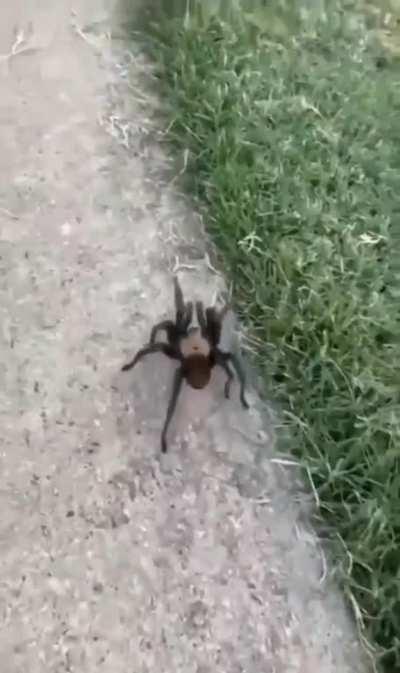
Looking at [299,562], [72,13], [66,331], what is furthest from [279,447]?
[72,13]

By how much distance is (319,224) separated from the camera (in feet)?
6.83

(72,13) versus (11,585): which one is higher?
(72,13)

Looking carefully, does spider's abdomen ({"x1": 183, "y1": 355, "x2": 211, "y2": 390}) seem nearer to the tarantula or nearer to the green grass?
the tarantula

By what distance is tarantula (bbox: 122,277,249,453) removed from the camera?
1826 mm

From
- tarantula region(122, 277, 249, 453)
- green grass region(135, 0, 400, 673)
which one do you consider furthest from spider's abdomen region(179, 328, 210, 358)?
green grass region(135, 0, 400, 673)

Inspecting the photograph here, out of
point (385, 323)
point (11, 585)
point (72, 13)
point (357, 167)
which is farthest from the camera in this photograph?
point (72, 13)

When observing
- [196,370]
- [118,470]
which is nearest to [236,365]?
[196,370]

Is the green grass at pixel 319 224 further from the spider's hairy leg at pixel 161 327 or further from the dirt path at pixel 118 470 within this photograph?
the spider's hairy leg at pixel 161 327

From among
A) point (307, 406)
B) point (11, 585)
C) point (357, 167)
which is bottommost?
point (11, 585)

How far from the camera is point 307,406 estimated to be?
182 cm

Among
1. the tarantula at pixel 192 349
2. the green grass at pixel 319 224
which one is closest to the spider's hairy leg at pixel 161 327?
the tarantula at pixel 192 349

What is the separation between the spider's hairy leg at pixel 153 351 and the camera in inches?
72.9

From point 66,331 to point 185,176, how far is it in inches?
19.2

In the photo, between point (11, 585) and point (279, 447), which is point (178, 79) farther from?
point (11, 585)
